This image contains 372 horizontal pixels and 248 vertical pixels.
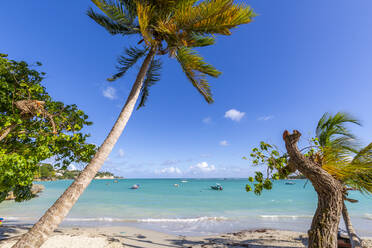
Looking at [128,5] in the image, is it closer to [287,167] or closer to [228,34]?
[228,34]

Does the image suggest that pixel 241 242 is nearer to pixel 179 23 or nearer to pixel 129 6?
pixel 179 23

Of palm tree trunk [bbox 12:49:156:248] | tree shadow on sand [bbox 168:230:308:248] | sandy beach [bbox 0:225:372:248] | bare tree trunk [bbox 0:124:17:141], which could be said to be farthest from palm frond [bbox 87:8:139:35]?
tree shadow on sand [bbox 168:230:308:248]

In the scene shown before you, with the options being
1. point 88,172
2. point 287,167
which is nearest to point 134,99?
point 88,172

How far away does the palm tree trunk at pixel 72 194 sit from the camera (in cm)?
249

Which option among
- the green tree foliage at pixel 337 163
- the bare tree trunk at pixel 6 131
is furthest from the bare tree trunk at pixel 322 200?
the bare tree trunk at pixel 6 131

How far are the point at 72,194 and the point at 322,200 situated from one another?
4.31m

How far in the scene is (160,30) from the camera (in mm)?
4344

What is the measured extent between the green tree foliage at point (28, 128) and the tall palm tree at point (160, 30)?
1347 millimetres

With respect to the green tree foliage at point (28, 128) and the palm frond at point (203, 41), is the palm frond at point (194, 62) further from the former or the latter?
the green tree foliage at point (28, 128)

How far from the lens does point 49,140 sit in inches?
151

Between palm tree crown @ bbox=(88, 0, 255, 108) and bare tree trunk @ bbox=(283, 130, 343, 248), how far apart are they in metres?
3.17

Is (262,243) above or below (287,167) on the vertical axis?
below

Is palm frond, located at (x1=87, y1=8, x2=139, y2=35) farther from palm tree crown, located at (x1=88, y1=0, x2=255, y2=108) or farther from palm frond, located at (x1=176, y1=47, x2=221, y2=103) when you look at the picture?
palm frond, located at (x1=176, y1=47, x2=221, y2=103)

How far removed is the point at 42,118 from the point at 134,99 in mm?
2208
